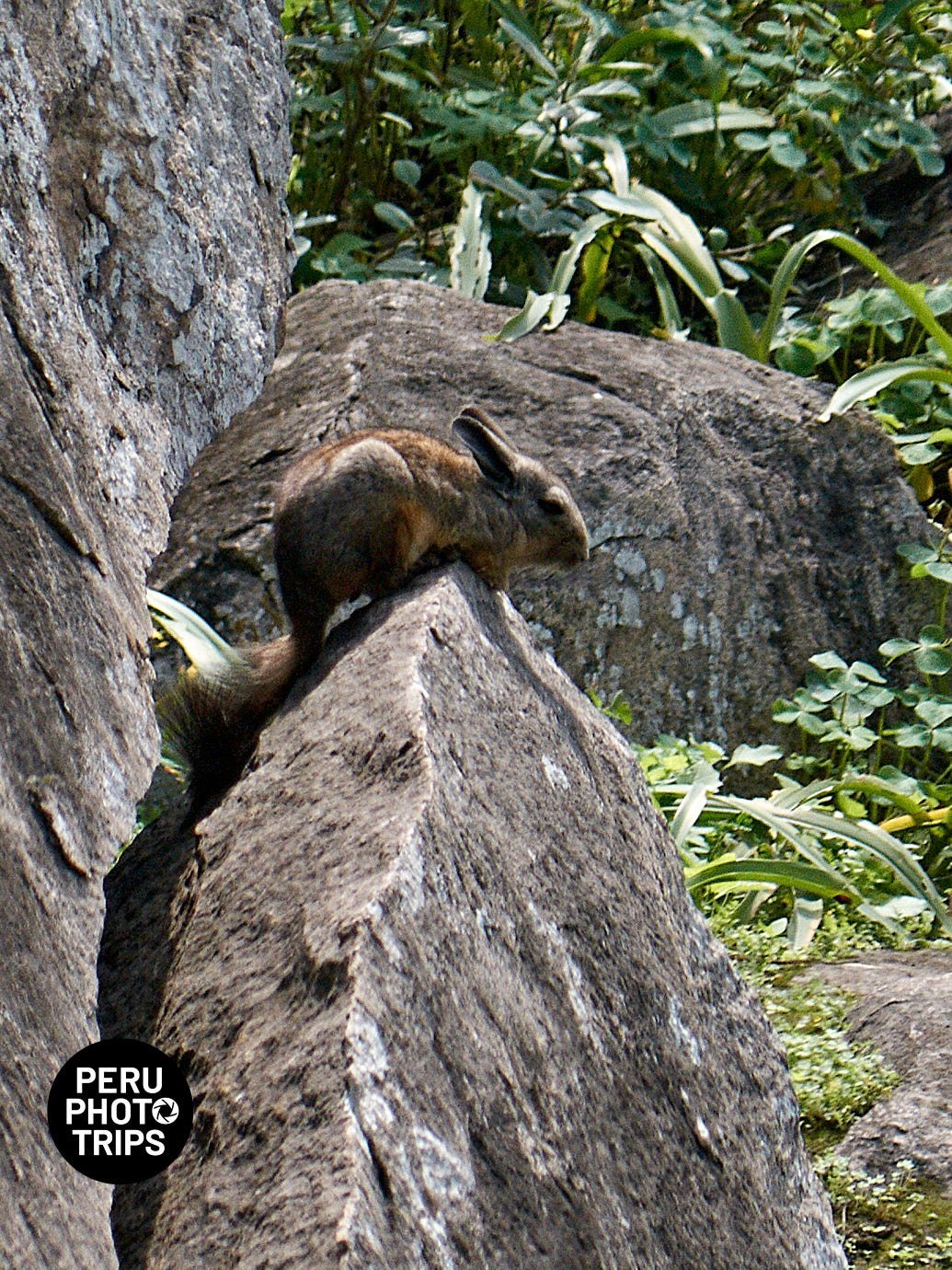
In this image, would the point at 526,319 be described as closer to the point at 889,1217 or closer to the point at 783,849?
the point at 783,849

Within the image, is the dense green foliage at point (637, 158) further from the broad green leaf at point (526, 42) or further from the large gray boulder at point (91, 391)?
the large gray boulder at point (91, 391)

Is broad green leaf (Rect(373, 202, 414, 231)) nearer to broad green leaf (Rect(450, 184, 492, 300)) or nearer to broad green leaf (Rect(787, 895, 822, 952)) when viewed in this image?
broad green leaf (Rect(450, 184, 492, 300))

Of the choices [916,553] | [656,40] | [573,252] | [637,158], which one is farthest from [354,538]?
[656,40]

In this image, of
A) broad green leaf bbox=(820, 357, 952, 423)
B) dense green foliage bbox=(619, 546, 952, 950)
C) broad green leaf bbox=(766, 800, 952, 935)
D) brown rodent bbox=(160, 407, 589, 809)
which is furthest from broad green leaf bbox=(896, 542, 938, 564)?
brown rodent bbox=(160, 407, 589, 809)

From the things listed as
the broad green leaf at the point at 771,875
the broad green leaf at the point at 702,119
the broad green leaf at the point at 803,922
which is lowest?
the broad green leaf at the point at 803,922

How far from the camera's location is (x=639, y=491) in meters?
5.89

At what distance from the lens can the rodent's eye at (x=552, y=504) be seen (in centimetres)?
480

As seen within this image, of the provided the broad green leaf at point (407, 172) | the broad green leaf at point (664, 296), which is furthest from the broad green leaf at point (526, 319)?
the broad green leaf at point (407, 172)

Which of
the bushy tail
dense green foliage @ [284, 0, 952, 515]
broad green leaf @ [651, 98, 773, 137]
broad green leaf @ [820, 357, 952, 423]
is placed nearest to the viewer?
the bushy tail

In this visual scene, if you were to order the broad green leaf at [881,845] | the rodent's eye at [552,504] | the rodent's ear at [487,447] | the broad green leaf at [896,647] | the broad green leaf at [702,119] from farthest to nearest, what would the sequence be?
the broad green leaf at [702,119]
the broad green leaf at [896,647]
the broad green leaf at [881,845]
the rodent's eye at [552,504]
the rodent's ear at [487,447]

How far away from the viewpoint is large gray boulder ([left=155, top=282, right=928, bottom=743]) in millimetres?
5641

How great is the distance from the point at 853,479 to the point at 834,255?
8.27ft

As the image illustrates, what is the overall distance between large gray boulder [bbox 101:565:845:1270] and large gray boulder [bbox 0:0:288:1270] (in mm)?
237

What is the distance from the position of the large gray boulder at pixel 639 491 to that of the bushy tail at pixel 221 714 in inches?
62.6
